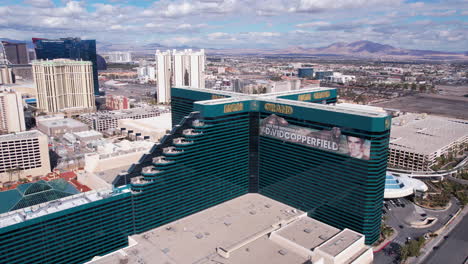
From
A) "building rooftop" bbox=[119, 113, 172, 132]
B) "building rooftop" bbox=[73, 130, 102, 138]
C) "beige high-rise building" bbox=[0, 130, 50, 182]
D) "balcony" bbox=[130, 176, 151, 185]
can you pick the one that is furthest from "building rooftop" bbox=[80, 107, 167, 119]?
"balcony" bbox=[130, 176, 151, 185]

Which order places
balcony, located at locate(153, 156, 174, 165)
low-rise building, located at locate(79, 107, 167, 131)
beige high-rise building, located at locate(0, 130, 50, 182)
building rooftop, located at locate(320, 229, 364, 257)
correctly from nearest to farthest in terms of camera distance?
building rooftop, located at locate(320, 229, 364, 257), balcony, located at locate(153, 156, 174, 165), beige high-rise building, located at locate(0, 130, 50, 182), low-rise building, located at locate(79, 107, 167, 131)

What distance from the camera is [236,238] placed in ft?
224

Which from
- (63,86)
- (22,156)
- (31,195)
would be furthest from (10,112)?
(31,195)

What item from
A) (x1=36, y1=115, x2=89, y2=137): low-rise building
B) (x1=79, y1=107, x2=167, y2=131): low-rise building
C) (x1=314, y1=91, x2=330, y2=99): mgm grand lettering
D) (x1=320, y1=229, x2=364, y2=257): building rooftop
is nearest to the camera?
(x1=320, y1=229, x2=364, y2=257): building rooftop

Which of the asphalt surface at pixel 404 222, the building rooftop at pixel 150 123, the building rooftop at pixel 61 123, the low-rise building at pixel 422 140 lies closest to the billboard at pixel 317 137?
the asphalt surface at pixel 404 222

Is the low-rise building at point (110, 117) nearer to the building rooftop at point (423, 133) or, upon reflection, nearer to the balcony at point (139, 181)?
the balcony at point (139, 181)

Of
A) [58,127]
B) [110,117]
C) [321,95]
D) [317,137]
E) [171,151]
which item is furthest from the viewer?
[110,117]

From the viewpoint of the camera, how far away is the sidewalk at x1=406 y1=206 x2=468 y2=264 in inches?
2758

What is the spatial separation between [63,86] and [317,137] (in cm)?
16555

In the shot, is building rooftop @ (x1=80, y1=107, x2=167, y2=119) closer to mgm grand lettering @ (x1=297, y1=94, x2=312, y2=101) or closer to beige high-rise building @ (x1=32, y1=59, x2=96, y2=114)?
beige high-rise building @ (x1=32, y1=59, x2=96, y2=114)

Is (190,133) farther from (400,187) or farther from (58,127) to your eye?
(58,127)

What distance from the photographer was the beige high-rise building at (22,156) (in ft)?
354

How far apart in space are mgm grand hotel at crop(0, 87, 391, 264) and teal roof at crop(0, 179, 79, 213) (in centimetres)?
35

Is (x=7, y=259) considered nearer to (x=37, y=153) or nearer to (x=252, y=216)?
(x=252, y=216)
